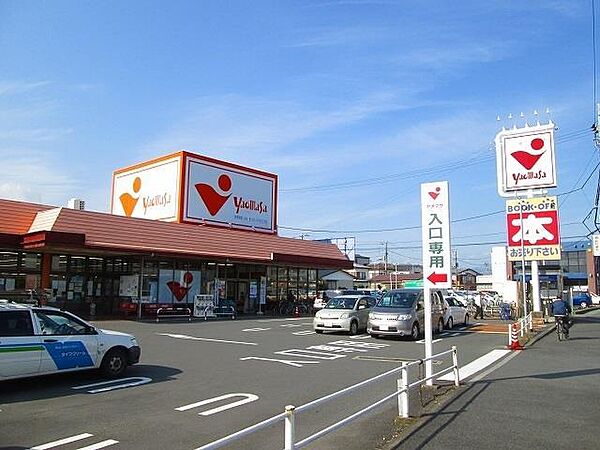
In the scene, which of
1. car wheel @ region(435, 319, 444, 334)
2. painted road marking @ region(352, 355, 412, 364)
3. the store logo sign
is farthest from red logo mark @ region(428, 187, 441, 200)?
the store logo sign

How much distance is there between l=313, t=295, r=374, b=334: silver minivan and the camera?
19844 millimetres

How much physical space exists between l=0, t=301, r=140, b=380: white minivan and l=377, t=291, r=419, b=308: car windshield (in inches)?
430

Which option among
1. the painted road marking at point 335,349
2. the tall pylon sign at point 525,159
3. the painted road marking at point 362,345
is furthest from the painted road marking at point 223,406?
the tall pylon sign at point 525,159

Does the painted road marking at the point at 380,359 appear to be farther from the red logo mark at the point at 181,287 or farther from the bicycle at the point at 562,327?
the red logo mark at the point at 181,287

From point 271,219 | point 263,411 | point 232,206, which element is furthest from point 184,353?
point 271,219

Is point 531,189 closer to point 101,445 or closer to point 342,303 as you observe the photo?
point 342,303

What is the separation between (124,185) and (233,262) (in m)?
12.1

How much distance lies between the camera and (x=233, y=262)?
3116 centimetres

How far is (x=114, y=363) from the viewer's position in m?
10.3

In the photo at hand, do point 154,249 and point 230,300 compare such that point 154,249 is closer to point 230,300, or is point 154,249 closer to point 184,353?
point 230,300

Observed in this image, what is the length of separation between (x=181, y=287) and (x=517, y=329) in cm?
1682

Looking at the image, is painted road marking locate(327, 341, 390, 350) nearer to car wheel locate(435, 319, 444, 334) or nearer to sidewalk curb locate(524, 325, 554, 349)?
sidewalk curb locate(524, 325, 554, 349)

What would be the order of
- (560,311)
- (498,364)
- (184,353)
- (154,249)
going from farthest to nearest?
(154,249), (560,311), (184,353), (498,364)

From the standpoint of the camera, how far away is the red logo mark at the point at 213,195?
112ft
